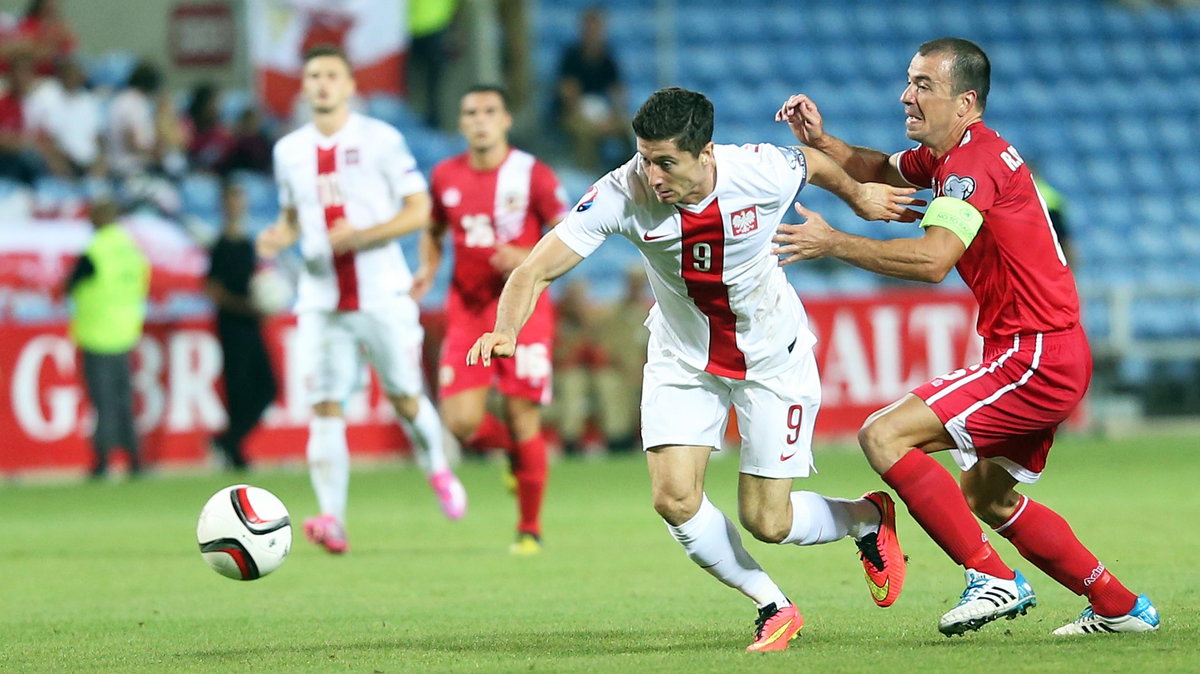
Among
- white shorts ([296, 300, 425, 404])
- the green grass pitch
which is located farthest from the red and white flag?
white shorts ([296, 300, 425, 404])

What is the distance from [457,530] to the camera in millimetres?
10477

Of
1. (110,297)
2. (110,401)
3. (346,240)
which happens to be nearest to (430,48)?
(110,297)

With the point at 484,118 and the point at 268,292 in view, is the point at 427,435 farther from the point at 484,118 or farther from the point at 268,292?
the point at 268,292

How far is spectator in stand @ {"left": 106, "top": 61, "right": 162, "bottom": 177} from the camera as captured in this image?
16.7m

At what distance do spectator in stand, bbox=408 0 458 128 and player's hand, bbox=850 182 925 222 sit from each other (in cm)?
1422

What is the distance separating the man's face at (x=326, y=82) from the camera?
9383 millimetres

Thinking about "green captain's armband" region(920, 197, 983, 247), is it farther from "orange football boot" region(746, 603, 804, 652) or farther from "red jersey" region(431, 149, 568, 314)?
"red jersey" region(431, 149, 568, 314)

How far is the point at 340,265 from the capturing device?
9438 mm

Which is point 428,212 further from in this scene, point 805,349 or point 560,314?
point 560,314

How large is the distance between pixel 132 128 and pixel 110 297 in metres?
2.75

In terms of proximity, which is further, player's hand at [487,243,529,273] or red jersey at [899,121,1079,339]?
player's hand at [487,243,529,273]

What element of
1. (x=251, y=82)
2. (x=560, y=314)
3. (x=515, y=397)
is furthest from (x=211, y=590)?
(x=251, y=82)

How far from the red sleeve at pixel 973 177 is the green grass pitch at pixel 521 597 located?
4.60 ft

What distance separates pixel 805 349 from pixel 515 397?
11.0ft
